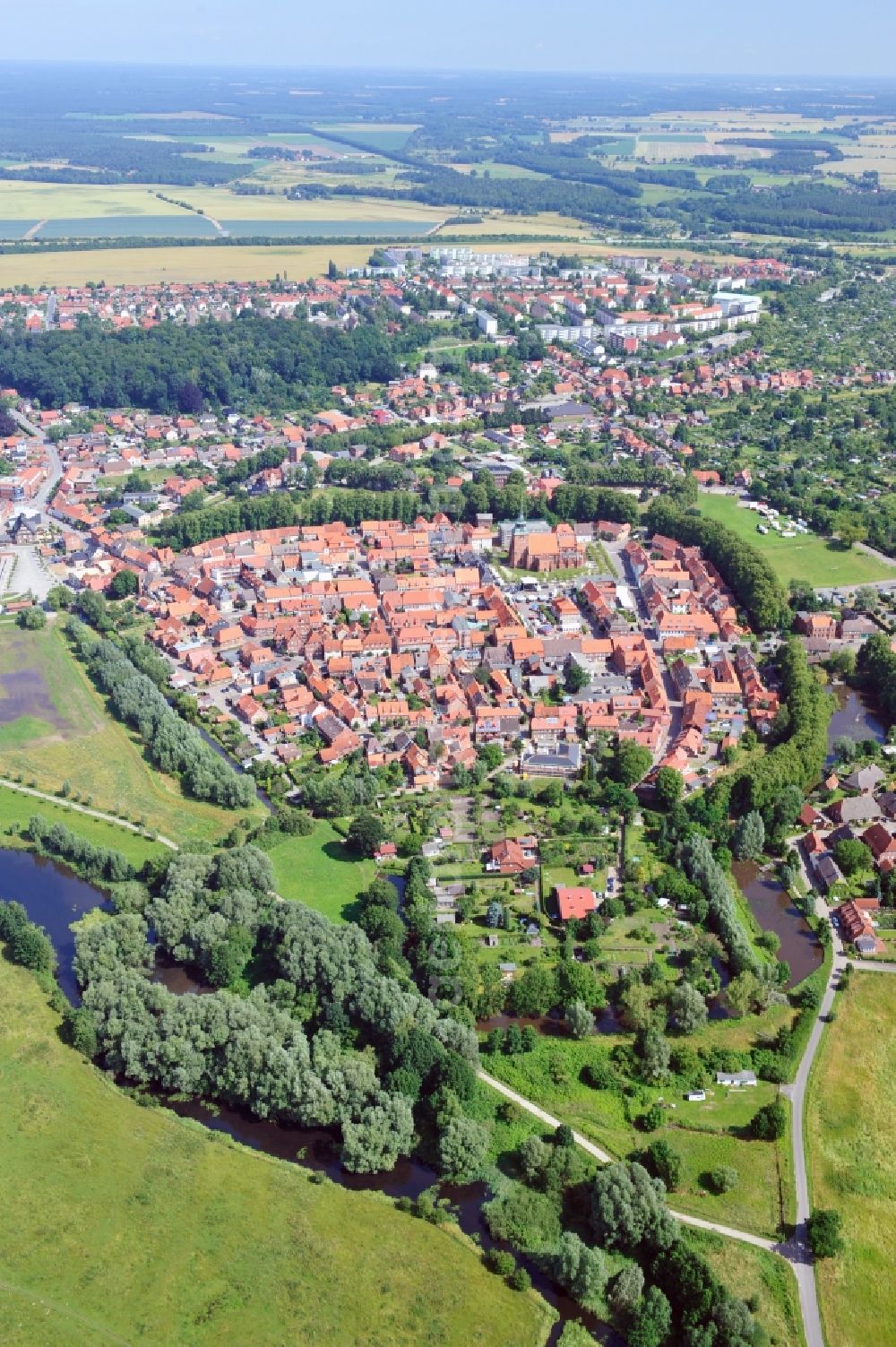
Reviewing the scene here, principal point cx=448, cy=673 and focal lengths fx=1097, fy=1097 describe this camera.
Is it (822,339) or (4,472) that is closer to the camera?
(4,472)

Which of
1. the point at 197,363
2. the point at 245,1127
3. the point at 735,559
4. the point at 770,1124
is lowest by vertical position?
the point at 245,1127

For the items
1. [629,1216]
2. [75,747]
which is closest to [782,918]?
[629,1216]

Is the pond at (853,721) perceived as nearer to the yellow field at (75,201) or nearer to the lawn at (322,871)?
the lawn at (322,871)

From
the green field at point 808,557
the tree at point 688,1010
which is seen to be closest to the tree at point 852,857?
the tree at point 688,1010

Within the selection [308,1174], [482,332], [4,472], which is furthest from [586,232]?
[308,1174]

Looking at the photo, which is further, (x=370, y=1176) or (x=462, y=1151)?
(x=370, y=1176)

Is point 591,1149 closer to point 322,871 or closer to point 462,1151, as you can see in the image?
point 462,1151

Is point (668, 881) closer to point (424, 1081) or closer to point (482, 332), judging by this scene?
point (424, 1081)
